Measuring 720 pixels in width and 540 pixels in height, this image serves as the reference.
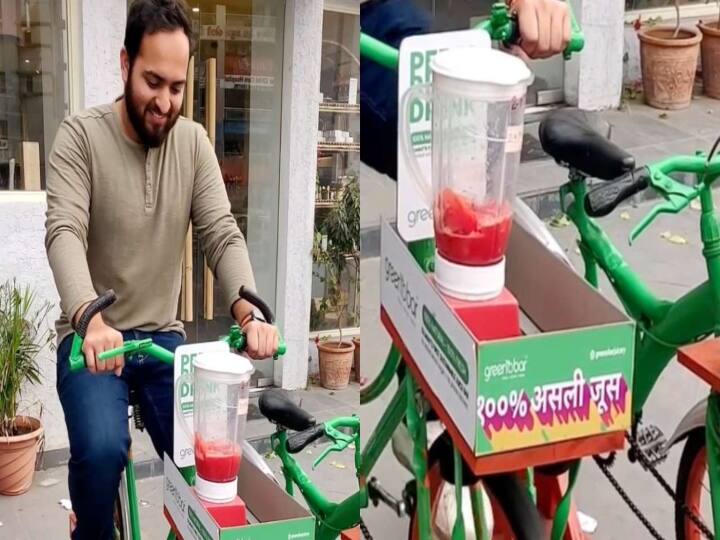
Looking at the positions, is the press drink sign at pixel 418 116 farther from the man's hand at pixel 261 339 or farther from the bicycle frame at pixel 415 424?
the man's hand at pixel 261 339

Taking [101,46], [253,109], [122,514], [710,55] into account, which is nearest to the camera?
[710,55]

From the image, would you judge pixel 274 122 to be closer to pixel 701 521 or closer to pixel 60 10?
pixel 60 10

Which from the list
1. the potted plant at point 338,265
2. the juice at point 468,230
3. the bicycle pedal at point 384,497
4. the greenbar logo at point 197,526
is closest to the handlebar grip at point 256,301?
the potted plant at point 338,265

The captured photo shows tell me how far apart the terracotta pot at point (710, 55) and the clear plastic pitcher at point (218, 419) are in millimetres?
530

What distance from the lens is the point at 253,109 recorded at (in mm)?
1953

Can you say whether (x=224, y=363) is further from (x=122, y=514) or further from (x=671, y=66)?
(x=671, y=66)

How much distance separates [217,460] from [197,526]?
0.07 metres

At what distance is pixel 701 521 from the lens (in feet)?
2.79

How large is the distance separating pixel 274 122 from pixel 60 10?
2.25ft

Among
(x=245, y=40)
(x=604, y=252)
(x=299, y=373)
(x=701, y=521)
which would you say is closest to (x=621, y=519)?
(x=701, y=521)

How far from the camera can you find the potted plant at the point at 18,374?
2.11 metres

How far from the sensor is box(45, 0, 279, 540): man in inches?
39.0

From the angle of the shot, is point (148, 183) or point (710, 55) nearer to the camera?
point (710, 55)

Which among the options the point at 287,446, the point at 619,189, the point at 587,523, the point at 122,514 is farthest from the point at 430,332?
the point at 122,514
